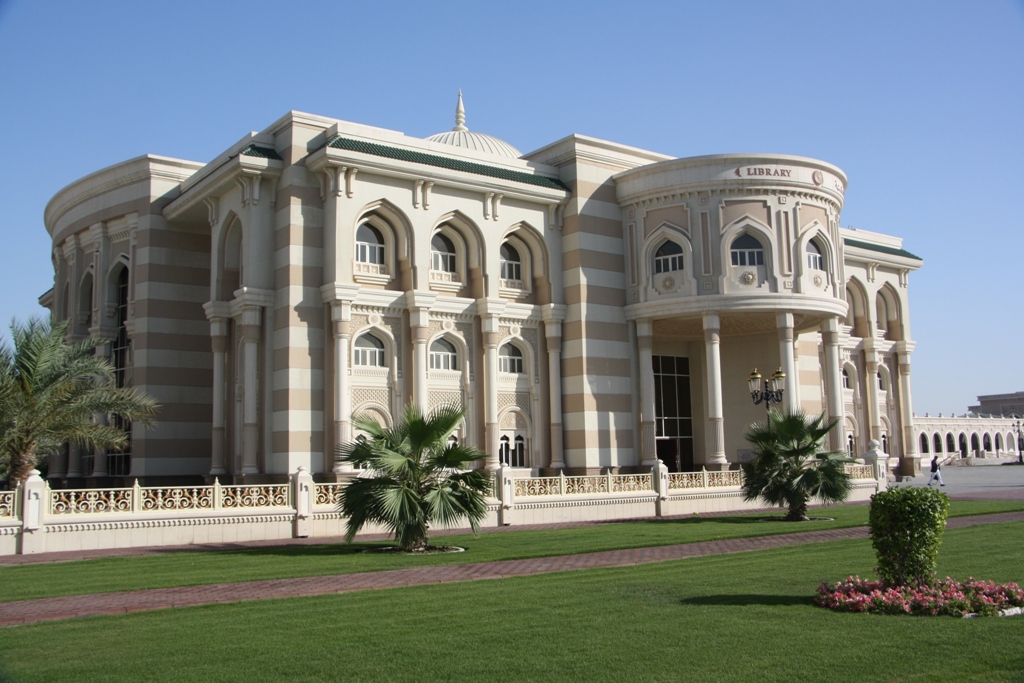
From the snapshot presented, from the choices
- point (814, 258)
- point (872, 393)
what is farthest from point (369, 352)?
point (872, 393)

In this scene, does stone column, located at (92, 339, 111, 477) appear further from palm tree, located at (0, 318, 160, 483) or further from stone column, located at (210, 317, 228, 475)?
palm tree, located at (0, 318, 160, 483)

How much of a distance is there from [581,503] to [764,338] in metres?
14.0

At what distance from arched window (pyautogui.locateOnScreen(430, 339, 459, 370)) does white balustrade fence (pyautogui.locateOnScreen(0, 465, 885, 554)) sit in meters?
6.19

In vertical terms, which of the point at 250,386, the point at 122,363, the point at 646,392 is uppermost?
the point at 122,363

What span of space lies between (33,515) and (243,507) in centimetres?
448

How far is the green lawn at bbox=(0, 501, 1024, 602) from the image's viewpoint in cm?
1402

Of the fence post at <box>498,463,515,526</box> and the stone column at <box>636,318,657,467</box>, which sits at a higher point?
the stone column at <box>636,318,657,467</box>

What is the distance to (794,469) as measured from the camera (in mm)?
24094

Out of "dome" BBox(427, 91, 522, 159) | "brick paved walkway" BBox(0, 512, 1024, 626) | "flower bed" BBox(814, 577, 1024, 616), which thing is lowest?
"brick paved walkway" BBox(0, 512, 1024, 626)

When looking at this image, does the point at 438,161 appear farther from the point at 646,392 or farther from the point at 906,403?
the point at 906,403

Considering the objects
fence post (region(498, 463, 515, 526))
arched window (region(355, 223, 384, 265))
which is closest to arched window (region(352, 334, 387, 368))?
arched window (region(355, 223, 384, 265))

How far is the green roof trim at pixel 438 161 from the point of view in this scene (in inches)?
1112

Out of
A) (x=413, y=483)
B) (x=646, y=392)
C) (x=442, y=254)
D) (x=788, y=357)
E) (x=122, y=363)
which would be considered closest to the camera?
(x=413, y=483)

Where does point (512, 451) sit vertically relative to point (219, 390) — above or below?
below
